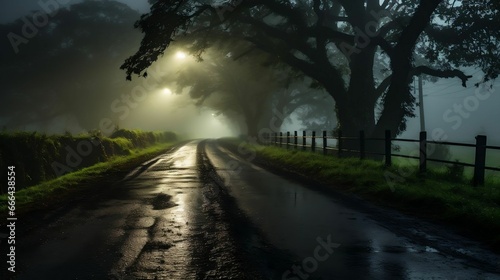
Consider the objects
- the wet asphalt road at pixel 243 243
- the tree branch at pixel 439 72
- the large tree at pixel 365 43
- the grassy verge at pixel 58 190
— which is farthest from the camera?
the tree branch at pixel 439 72

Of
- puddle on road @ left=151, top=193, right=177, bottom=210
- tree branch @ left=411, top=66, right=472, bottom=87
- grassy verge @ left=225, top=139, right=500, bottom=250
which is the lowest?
puddle on road @ left=151, top=193, right=177, bottom=210

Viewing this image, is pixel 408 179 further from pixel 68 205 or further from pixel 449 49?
pixel 449 49

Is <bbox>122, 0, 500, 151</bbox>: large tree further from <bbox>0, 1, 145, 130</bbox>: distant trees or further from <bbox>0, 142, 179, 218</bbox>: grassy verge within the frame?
<bbox>0, 1, 145, 130</bbox>: distant trees

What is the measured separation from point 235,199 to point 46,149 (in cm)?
790

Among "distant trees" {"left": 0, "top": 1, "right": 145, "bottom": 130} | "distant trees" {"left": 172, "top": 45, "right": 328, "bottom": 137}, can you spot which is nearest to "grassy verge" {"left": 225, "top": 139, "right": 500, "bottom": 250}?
"distant trees" {"left": 172, "top": 45, "right": 328, "bottom": 137}

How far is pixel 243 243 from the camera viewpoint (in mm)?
5414

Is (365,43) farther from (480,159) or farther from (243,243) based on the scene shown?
(243,243)

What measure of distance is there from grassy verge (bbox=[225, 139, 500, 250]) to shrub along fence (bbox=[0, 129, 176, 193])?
332 inches

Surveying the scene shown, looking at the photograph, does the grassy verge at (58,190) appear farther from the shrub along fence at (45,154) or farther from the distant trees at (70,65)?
the distant trees at (70,65)

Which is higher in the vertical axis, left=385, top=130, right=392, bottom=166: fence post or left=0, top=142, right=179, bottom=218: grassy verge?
left=385, top=130, right=392, bottom=166: fence post

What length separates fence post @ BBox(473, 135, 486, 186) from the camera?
9.66 m

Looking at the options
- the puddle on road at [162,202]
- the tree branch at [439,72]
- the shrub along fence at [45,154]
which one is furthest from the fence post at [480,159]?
the tree branch at [439,72]

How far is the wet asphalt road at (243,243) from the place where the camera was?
4.39m

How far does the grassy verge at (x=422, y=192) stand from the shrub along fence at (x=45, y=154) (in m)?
8.42
